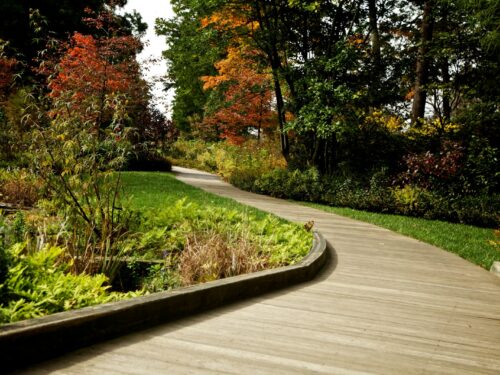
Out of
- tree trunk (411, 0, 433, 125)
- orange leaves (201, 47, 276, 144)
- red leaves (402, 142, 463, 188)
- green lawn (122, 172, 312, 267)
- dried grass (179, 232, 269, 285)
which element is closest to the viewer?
dried grass (179, 232, 269, 285)

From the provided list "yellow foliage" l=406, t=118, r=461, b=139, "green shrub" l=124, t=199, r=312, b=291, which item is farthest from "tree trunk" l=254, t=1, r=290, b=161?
"green shrub" l=124, t=199, r=312, b=291

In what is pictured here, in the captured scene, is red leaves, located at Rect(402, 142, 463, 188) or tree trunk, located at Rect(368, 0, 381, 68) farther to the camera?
tree trunk, located at Rect(368, 0, 381, 68)

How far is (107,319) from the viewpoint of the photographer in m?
2.60

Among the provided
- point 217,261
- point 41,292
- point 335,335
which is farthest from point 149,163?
point 335,335

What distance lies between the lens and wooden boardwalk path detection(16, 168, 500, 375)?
7.74 feet

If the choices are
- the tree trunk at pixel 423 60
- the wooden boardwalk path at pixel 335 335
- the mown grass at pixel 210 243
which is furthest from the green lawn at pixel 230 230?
the tree trunk at pixel 423 60

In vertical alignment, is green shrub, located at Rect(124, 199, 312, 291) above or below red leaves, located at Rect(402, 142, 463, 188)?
below

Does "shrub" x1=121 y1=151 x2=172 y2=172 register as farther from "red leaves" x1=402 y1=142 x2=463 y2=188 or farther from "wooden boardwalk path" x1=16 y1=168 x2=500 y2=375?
"wooden boardwalk path" x1=16 y1=168 x2=500 y2=375

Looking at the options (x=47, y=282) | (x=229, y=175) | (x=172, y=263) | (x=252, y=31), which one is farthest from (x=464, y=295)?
(x=229, y=175)

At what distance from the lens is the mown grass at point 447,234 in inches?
279

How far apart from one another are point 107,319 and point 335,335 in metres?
1.52

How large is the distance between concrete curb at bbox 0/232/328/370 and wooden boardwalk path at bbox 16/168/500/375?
0.07 meters

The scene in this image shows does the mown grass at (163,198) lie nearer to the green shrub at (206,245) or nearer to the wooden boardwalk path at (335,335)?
the green shrub at (206,245)

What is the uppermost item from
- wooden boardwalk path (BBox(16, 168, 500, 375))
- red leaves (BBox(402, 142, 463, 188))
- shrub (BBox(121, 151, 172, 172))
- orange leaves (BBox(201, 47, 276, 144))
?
orange leaves (BBox(201, 47, 276, 144))
